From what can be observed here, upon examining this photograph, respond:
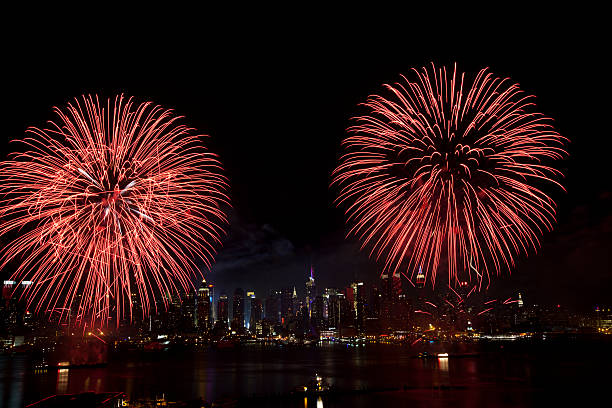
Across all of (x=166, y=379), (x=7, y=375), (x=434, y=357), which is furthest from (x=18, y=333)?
(x=434, y=357)

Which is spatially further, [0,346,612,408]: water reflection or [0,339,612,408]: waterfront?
[0,346,612,408]: water reflection

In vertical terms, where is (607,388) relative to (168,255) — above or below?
below

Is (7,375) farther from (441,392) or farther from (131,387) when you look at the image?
(441,392)

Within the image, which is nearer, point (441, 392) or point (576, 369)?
point (441, 392)

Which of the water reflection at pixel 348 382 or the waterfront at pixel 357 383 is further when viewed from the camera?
the water reflection at pixel 348 382

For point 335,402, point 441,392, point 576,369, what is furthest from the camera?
point 576,369

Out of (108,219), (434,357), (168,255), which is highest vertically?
(108,219)

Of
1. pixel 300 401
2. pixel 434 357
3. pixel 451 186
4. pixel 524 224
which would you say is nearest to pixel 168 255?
pixel 451 186

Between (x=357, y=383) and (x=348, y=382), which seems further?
(x=348, y=382)

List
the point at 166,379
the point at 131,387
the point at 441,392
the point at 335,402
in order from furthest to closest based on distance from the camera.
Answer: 1. the point at 166,379
2. the point at 131,387
3. the point at 441,392
4. the point at 335,402

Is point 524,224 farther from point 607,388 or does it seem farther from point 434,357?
point 434,357
